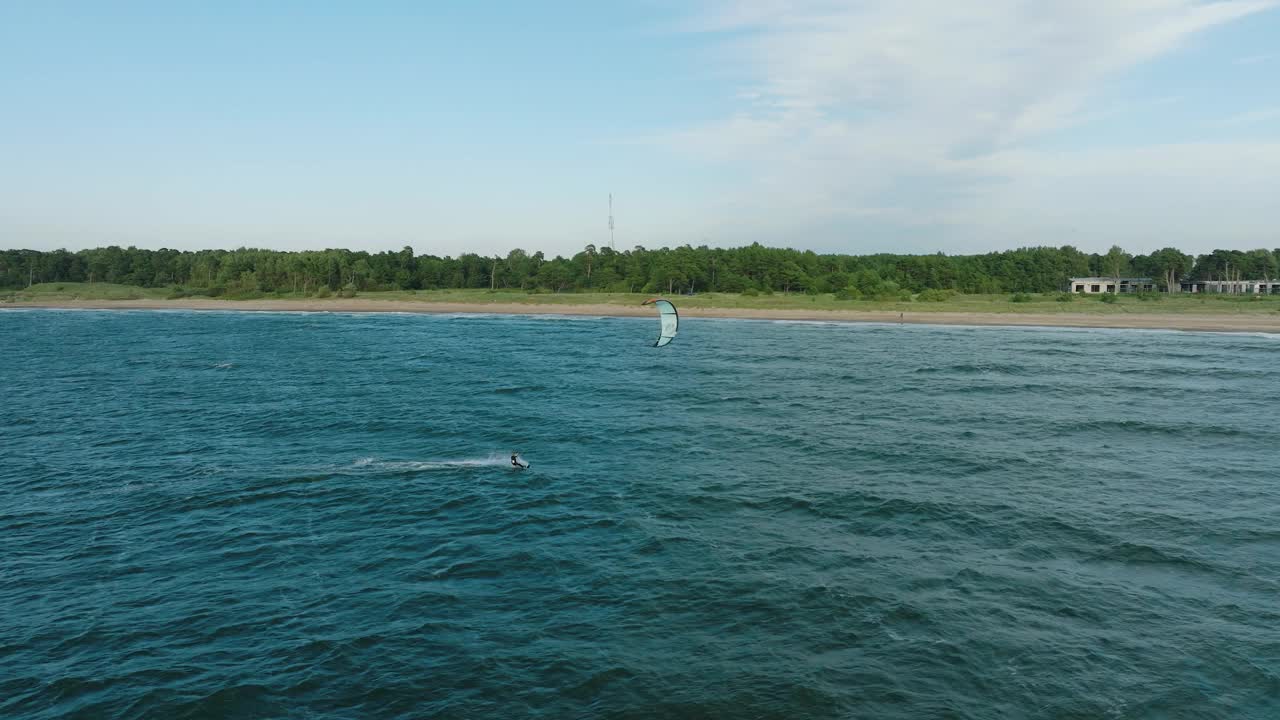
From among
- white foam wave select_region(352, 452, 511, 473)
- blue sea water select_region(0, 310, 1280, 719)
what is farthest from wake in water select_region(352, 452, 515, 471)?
blue sea water select_region(0, 310, 1280, 719)

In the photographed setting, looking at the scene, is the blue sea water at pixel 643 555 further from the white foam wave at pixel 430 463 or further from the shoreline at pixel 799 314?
the shoreline at pixel 799 314

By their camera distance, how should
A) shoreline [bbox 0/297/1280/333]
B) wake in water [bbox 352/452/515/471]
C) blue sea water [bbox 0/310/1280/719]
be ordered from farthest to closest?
shoreline [bbox 0/297/1280/333] < wake in water [bbox 352/452/515/471] < blue sea water [bbox 0/310/1280/719]

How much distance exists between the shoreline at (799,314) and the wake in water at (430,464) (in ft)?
363

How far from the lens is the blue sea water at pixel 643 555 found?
18000 mm

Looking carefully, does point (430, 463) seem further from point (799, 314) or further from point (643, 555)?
point (799, 314)

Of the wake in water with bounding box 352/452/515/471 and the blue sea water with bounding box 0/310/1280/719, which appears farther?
the wake in water with bounding box 352/452/515/471

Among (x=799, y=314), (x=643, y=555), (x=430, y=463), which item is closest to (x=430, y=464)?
(x=430, y=463)

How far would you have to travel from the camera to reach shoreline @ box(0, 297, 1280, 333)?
120688 millimetres

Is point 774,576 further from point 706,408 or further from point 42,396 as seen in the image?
point 42,396

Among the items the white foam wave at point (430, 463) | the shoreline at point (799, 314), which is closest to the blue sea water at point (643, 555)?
the white foam wave at point (430, 463)

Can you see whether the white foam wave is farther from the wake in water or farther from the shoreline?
the shoreline

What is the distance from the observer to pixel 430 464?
3769 cm

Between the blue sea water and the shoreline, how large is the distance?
72.5 metres

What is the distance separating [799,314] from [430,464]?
119984 millimetres
